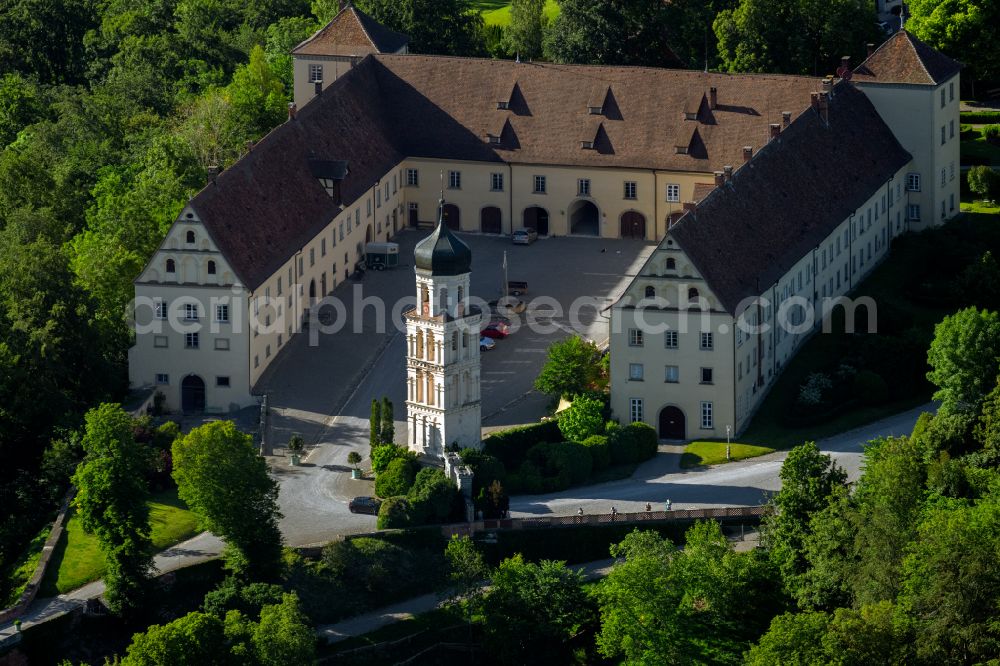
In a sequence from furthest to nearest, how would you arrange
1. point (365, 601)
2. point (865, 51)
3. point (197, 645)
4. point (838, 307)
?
point (865, 51) < point (838, 307) < point (365, 601) < point (197, 645)

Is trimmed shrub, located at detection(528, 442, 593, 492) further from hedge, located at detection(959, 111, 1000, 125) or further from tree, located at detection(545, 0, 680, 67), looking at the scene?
hedge, located at detection(959, 111, 1000, 125)

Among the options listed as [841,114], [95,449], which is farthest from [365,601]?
[841,114]

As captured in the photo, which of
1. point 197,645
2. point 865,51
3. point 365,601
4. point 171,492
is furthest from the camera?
point 865,51

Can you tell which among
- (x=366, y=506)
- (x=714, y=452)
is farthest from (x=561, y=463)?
(x=366, y=506)

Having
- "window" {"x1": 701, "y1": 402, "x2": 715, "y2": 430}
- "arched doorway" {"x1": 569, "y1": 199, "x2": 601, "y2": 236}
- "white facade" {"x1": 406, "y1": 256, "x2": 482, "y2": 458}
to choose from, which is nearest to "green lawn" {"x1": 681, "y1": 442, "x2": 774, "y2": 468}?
"window" {"x1": 701, "y1": 402, "x2": 715, "y2": 430}

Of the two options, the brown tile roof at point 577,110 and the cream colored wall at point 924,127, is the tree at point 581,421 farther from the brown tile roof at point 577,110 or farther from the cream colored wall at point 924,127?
the cream colored wall at point 924,127

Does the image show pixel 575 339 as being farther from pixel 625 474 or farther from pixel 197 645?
pixel 197 645
